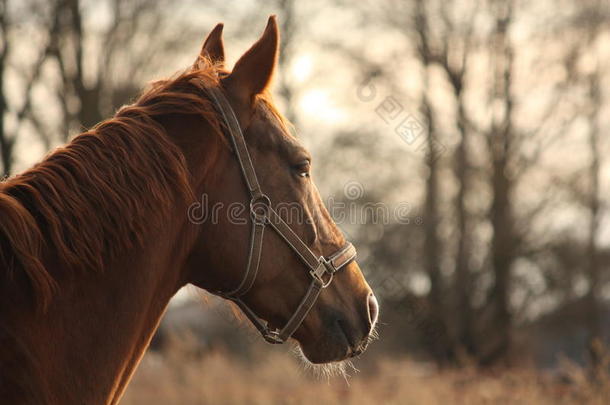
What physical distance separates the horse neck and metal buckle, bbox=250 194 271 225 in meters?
0.24

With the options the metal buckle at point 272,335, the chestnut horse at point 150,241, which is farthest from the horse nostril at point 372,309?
the metal buckle at point 272,335

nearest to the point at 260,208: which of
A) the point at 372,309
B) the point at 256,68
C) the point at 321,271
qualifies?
the point at 321,271

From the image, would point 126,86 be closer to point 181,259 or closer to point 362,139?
point 362,139

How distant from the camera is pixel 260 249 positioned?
263cm

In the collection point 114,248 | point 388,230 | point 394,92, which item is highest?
point 114,248

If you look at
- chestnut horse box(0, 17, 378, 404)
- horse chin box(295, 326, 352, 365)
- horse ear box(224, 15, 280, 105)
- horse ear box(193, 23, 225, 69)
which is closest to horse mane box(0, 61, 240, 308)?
chestnut horse box(0, 17, 378, 404)

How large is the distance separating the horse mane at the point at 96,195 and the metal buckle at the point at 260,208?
25 cm

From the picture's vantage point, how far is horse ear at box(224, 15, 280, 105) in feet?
8.72

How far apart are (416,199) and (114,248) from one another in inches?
618

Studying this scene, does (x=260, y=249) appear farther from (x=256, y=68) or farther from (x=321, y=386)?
(x=321, y=386)

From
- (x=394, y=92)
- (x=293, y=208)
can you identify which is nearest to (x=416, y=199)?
(x=394, y=92)

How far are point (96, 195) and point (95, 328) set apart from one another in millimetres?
449

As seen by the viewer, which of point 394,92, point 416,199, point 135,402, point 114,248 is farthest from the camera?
point 416,199

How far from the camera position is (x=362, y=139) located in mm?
16766
